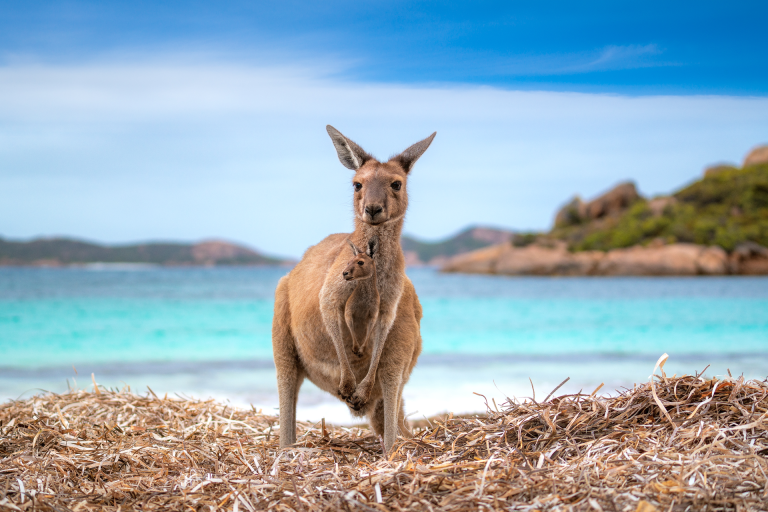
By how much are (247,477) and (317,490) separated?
Answer: 0.41 metres

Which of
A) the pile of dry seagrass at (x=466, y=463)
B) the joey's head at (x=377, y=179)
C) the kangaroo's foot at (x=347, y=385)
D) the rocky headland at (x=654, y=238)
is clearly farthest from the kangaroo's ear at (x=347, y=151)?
the rocky headland at (x=654, y=238)

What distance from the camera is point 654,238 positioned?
132ft

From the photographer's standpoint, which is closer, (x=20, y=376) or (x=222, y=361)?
(x=20, y=376)

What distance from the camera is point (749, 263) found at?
36.2m

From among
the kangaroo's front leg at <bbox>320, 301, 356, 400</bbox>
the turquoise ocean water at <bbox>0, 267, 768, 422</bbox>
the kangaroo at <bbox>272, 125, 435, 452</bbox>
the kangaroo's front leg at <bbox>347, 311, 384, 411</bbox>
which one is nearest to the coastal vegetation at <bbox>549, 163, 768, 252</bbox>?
the turquoise ocean water at <bbox>0, 267, 768, 422</bbox>

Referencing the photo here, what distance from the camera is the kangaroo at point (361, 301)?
308cm

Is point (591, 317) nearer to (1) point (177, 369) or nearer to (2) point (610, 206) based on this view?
(1) point (177, 369)

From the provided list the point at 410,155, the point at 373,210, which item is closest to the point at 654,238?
the point at 410,155

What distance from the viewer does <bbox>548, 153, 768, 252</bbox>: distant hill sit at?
3812 cm

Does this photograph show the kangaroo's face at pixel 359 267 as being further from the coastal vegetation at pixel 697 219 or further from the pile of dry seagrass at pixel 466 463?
the coastal vegetation at pixel 697 219

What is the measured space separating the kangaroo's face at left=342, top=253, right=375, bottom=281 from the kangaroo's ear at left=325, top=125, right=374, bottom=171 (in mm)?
608

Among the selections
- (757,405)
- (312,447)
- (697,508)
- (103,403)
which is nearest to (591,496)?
(697,508)

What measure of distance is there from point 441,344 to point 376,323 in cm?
1088

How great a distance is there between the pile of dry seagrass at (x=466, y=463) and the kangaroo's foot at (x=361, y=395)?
291 mm
